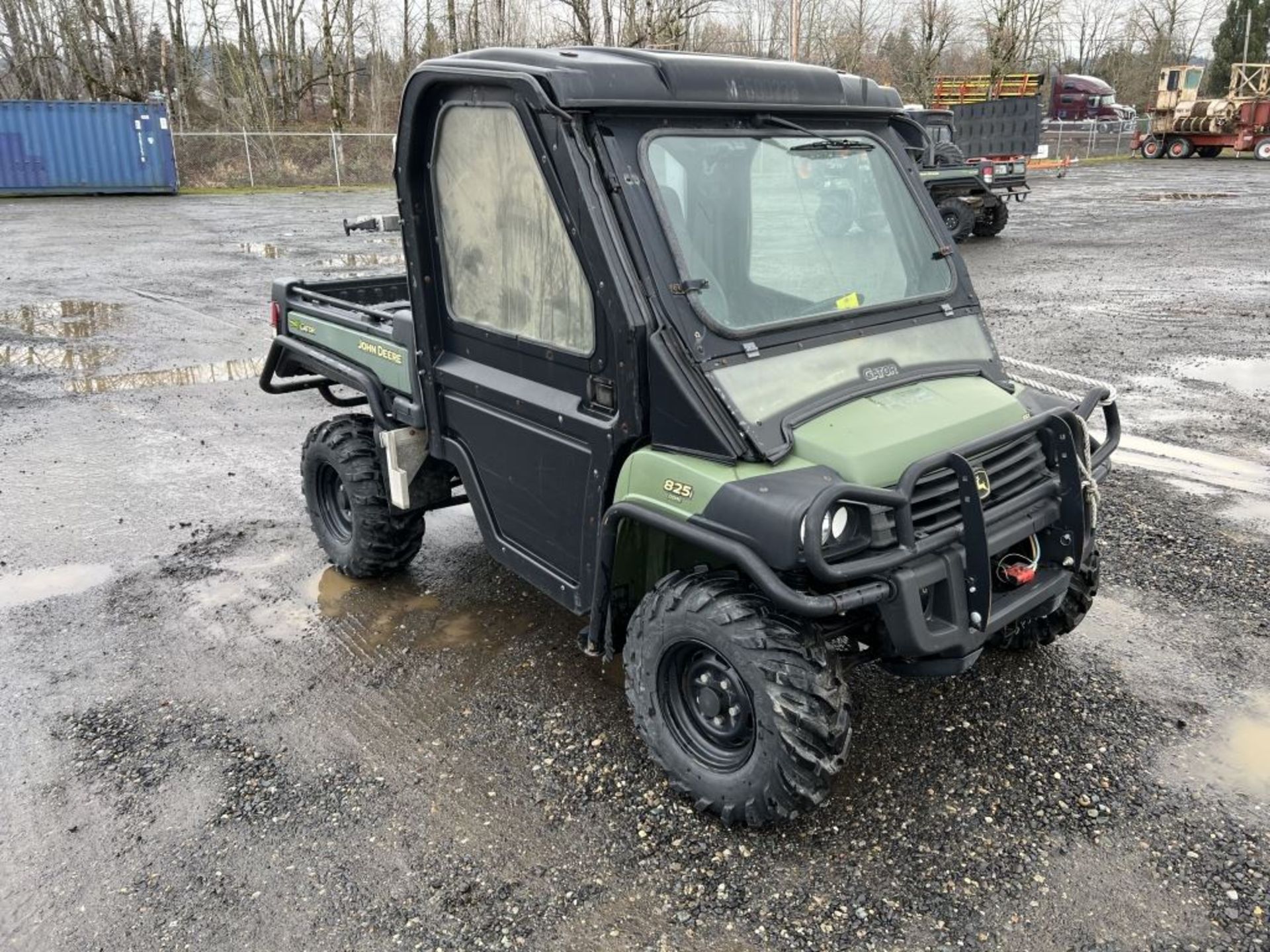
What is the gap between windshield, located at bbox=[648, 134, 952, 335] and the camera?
3.12m

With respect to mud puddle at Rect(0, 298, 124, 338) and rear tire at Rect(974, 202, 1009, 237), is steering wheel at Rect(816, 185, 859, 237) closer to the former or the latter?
mud puddle at Rect(0, 298, 124, 338)

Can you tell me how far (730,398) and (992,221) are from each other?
51.7ft

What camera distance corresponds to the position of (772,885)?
285cm

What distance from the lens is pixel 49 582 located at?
15.9 feet

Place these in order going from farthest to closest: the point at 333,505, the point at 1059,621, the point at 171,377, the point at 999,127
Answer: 1. the point at 999,127
2. the point at 171,377
3. the point at 333,505
4. the point at 1059,621

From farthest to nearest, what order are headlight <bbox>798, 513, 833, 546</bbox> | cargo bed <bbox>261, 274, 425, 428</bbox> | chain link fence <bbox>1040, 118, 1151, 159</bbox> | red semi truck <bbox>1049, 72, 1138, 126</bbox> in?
1. red semi truck <bbox>1049, 72, 1138, 126</bbox>
2. chain link fence <bbox>1040, 118, 1151, 159</bbox>
3. cargo bed <bbox>261, 274, 425, 428</bbox>
4. headlight <bbox>798, 513, 833, 546</bbox>

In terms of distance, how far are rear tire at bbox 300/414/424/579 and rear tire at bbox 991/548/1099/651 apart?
258 cm

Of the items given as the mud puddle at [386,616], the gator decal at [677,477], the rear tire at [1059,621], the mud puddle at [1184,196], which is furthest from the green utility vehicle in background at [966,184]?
the gator decal at [677,477]

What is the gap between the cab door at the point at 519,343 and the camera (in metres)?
3.18

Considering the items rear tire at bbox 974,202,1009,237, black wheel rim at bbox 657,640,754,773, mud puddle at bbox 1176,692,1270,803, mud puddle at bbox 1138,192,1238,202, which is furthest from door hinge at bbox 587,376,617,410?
mud puddle at bbox 1138,192,1238,202

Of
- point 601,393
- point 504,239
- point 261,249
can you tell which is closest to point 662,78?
point 504,239

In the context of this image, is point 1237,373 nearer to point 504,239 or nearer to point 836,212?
point 836,212

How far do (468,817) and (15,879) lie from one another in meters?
1.29

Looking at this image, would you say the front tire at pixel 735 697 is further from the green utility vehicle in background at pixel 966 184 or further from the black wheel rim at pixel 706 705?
the green utility vehicle in background at pixel 966 184
